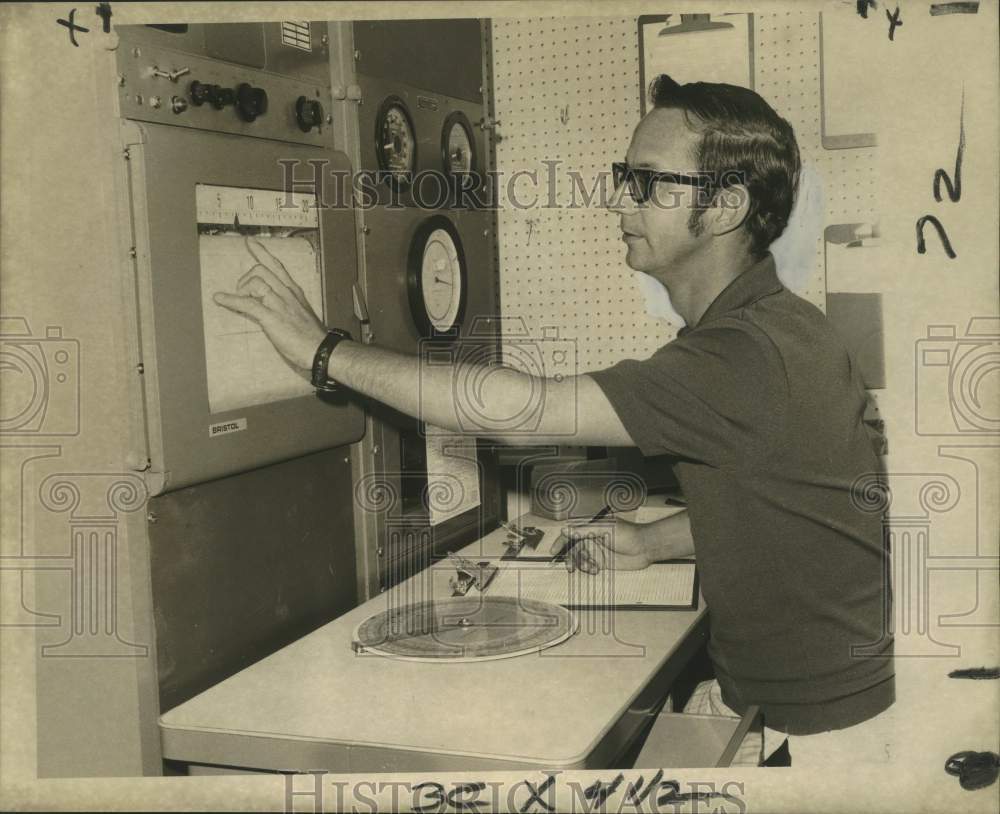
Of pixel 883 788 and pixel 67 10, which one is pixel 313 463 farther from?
pixel 883 788

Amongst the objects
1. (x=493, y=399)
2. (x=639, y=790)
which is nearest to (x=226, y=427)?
(x=493, y=399)

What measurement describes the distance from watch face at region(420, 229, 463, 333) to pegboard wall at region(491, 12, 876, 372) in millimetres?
258

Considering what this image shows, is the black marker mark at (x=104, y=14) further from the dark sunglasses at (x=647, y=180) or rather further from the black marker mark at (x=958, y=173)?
the black marker mark at (x=958, y=173)

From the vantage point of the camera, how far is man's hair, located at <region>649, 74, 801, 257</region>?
1749 millimetres

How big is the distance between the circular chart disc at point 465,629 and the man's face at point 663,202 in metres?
0.66

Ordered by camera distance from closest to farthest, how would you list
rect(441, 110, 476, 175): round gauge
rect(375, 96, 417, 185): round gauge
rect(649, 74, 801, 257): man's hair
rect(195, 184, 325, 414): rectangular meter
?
rect(195, 184, 325, 414): rectangular meter
rect(649, 74, 801, 257): man's hair
rect(375, 96, 417, 185): round gauge
rect(441, 110, 476, 175): round gauge

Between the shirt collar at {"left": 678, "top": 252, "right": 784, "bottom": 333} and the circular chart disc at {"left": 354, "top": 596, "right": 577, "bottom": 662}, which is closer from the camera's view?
the circular chart disc at {"left": 354, "top": 596, "right": 577, "bottom": 662}

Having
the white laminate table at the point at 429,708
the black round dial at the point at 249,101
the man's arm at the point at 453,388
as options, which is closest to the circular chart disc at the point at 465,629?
the white laminate table at the point at 429,708

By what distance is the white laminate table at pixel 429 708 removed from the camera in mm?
1285

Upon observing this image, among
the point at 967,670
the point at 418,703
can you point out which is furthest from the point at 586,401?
the point at 967,670

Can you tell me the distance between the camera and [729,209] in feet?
5.82

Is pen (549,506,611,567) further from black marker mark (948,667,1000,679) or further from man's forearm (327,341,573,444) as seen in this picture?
black marker mark (948,667,1000,679)

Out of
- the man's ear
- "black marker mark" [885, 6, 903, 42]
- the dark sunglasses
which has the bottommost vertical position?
the man's ear

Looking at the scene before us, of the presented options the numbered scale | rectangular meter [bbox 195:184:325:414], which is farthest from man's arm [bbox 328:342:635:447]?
the numbered scale
